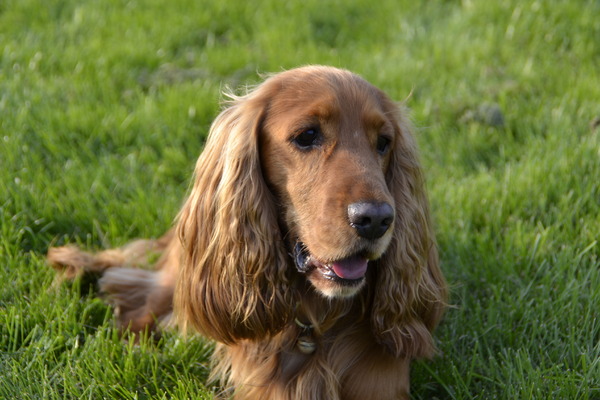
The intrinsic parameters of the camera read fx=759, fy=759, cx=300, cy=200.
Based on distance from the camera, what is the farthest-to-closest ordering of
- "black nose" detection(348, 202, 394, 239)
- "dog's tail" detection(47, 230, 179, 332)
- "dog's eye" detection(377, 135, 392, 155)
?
"dog's tail" detection(47, 230, 179, 332), "dog's eye" detection(377, 135, 392, 155), "black nose" detection(348, 202, 394, 239)

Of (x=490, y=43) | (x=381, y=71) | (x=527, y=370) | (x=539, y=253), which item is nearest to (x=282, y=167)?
(x=527, y=370)

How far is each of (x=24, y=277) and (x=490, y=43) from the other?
10.7 feet

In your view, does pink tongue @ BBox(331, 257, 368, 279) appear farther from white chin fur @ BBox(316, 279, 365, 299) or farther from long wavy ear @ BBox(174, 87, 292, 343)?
long wavy ear @ BBox(174, 87, 292, 343)

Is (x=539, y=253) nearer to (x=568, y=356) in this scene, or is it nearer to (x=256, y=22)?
(x=568, y=356)

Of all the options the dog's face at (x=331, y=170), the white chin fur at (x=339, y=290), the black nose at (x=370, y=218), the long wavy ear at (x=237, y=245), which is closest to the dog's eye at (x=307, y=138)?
the dog's face at (x=331, y=170)

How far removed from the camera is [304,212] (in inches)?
98.1

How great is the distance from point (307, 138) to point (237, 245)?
453mm

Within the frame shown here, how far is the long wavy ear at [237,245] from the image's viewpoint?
263 centimetres

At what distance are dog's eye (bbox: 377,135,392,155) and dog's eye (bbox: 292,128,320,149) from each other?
255 millimetres

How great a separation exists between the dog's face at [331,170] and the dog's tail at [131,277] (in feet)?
2.76

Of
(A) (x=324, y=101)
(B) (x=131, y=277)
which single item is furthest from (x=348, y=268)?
(B) (x=131, y=277)

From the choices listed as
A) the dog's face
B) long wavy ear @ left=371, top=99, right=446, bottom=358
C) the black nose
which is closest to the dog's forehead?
the dog's face

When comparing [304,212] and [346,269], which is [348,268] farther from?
[304,212]

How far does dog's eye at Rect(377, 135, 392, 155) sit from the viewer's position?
8.82ft
